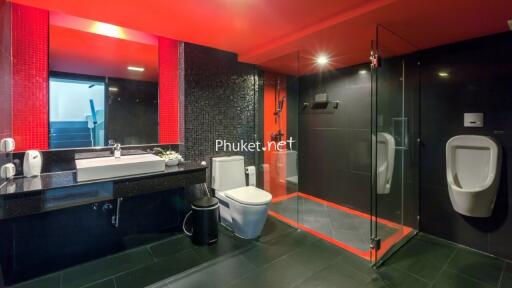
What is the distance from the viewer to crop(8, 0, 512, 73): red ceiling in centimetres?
170

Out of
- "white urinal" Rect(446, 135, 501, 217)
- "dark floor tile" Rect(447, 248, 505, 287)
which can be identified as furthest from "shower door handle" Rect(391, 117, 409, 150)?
"dark floor tile" Rect(447, 248, 505, 287)

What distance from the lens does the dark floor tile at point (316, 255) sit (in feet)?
6.83

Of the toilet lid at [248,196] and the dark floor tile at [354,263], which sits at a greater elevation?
the toilet lid at [248,196]

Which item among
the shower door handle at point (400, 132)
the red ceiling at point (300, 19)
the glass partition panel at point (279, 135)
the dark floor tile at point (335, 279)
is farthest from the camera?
the glass partition panel at point (279, 135)

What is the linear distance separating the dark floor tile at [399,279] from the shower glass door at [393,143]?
119 millimetres

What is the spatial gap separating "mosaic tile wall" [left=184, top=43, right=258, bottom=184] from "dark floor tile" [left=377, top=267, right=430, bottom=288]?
6.32 feet

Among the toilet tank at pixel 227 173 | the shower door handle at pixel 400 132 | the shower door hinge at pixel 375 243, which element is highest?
the shower door handle at pixel 400 132

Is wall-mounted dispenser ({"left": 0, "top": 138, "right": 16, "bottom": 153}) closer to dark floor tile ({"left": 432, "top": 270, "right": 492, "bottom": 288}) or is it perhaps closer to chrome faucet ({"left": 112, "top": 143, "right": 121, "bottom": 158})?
chrome faucet ({"left": 112, "top": 143, "right": 121, "bottom": 158})

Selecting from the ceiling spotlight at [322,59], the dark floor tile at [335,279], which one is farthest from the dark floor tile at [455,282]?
the ceiling spotlight at [322,59]

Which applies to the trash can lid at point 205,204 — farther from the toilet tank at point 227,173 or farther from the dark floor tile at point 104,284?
the dark floor tile at point 104,284

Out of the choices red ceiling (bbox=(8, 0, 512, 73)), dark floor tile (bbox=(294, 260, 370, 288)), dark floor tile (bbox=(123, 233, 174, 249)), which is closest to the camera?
red ceiling (bbox=(8, 0, 512, 73))

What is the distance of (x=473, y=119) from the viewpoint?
7.43 feet

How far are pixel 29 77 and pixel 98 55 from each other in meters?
0.57
